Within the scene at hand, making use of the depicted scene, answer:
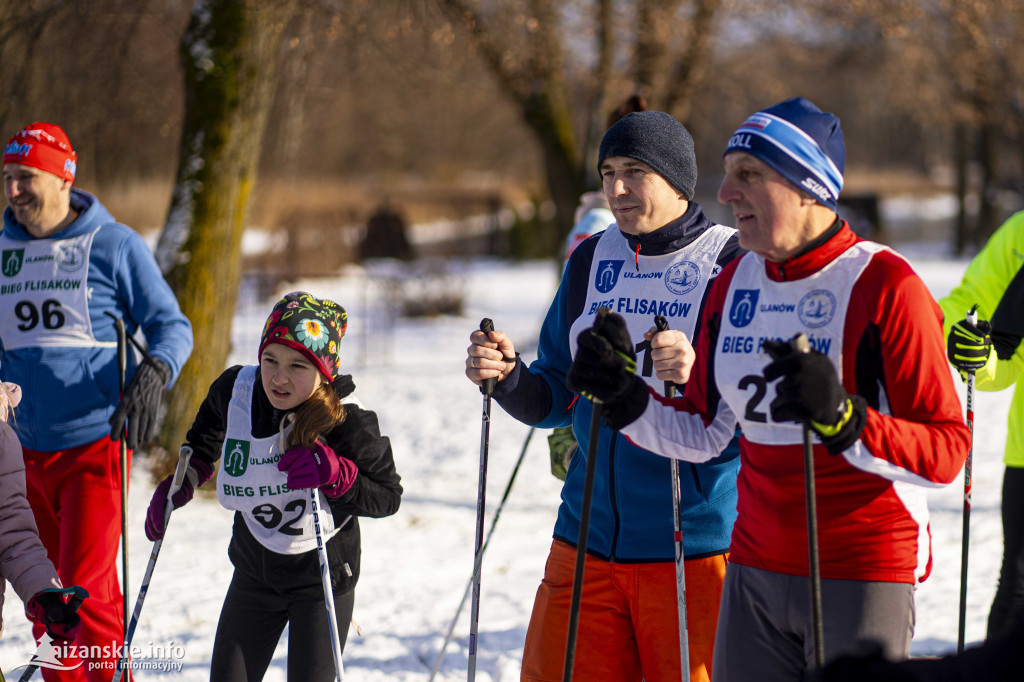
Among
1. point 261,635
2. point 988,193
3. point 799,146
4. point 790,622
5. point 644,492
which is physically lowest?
point 261,635

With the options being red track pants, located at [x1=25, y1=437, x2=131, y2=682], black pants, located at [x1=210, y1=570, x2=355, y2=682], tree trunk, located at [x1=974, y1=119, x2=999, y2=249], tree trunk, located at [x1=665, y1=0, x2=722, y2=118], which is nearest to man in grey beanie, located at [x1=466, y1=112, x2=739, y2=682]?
Result: black pants, located at [x1=210, y1=570, x2=355, y2=682]

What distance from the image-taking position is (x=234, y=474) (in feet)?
10.2

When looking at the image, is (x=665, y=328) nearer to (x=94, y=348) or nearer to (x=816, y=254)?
(x=816, y=254)

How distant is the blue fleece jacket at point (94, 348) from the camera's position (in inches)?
150

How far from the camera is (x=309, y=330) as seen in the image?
3055 millimetres

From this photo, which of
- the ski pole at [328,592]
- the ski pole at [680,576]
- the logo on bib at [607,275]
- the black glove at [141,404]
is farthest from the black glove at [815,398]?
the black glove at [141,404]

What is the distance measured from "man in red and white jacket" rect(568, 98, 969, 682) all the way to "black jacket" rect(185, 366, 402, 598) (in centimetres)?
94

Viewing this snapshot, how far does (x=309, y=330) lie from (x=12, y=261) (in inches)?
63.3

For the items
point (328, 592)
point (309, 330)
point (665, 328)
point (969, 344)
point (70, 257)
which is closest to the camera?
point (665, 328)

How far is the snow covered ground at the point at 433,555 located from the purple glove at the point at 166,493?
1.33 m

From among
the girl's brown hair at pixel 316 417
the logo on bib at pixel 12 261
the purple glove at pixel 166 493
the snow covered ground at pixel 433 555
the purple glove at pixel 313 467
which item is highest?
the logo on bib at pixel 12 261

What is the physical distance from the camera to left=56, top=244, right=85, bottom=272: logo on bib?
391cm

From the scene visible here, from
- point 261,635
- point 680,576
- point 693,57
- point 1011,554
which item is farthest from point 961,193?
point 261,635

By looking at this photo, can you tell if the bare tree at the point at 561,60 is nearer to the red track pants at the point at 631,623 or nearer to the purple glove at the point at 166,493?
the purple glove at the point at 166,493
